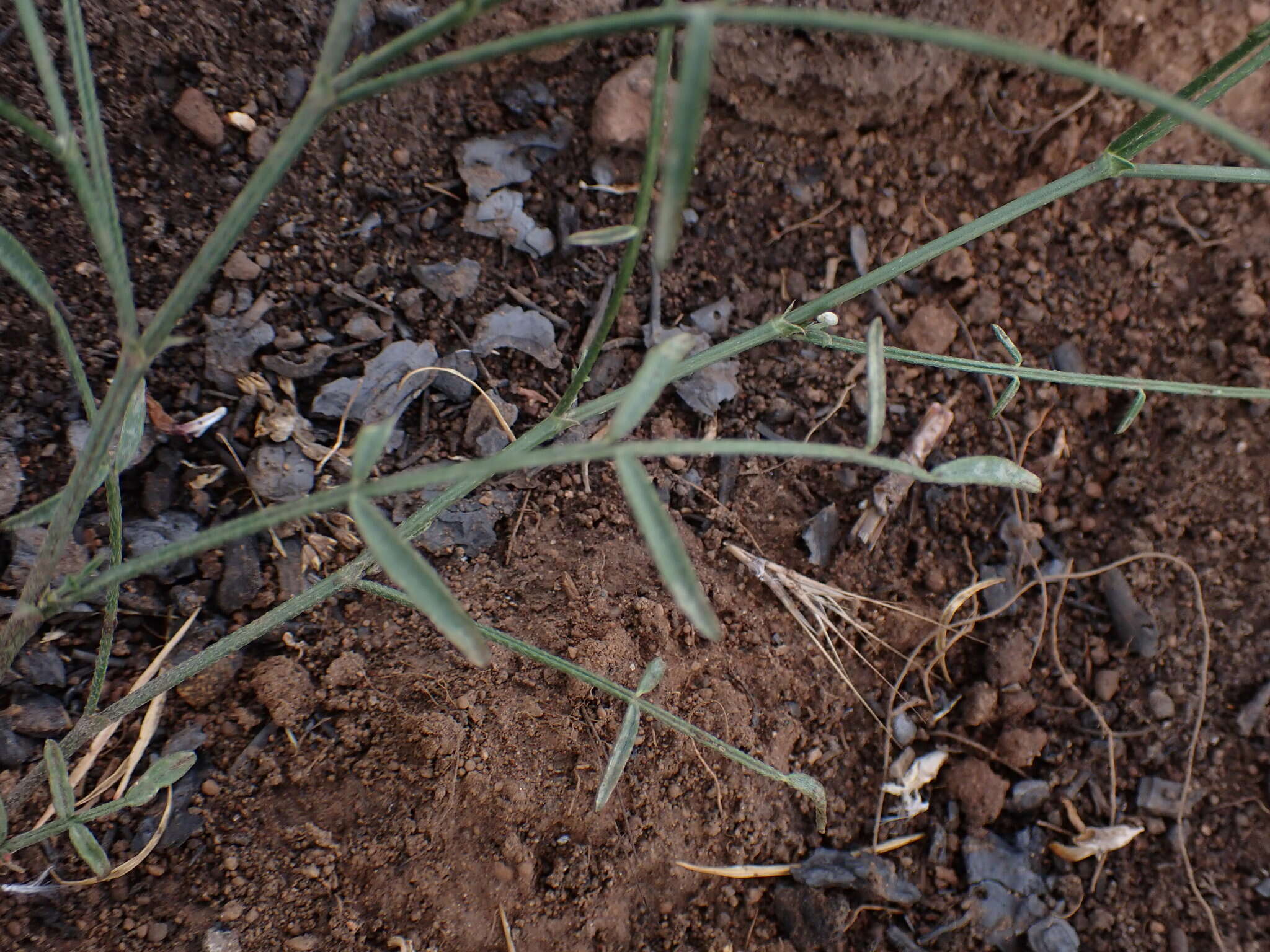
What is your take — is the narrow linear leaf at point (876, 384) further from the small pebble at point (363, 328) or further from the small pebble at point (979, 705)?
the small pebble at point (979, 705)

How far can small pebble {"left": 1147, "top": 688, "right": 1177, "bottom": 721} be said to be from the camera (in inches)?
70.1

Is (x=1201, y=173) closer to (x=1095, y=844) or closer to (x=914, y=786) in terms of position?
(x=914, y=786)

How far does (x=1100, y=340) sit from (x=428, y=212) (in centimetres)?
138

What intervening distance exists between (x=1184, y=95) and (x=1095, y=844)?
133 centimetres

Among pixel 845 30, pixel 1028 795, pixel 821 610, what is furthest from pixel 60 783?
pixel 1028 795

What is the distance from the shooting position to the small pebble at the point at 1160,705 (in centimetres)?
178

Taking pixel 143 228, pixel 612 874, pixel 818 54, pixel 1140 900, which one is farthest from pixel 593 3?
pixel 1140 900

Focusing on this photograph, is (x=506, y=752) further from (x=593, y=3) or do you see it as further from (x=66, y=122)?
(x=593, y=3)

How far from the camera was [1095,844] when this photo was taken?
1.71 metres

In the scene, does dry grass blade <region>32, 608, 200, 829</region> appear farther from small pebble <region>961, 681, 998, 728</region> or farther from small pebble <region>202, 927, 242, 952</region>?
small pebble <region>961, 681, 998, 728</region>

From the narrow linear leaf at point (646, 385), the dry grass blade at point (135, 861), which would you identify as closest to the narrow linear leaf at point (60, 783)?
the dry grass blade at point (135, 861)

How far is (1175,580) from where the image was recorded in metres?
1.84

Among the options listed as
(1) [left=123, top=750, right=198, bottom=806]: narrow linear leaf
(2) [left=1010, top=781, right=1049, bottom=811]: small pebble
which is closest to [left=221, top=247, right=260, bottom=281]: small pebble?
(1) [left=123, top=750, right=198, bottom=806]: narrow linear leaf

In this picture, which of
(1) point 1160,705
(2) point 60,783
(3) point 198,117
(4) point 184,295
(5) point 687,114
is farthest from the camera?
(1) point 1160,705
